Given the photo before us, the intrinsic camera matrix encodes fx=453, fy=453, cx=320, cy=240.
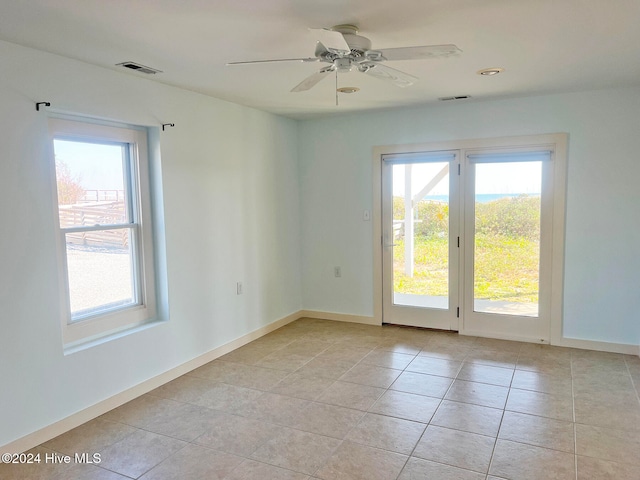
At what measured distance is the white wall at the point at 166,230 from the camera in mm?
2590

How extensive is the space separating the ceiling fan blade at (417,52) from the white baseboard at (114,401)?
110 inches

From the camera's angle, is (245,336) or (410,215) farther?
(410,215)

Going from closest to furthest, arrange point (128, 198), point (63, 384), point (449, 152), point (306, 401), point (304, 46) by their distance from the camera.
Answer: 1. point (304, 46)
2. point (63, 384)
3. point (306, 401)
4. point (128, 198)
5. point (449, 152)

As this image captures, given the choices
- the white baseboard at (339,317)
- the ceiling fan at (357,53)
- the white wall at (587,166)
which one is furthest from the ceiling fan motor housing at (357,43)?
the white baseboard at (339,317)

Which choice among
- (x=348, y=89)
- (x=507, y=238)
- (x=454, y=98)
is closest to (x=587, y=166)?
(x=507, y=238)

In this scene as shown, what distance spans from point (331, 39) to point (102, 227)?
2165 millimetres

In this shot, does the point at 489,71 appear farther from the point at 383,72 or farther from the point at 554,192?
the point at 554,192

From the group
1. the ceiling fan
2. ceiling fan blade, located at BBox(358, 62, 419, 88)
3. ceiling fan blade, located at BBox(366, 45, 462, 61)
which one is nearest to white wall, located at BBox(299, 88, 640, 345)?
ceiling fan blade, located at BBox(358, 62, 419, 88)

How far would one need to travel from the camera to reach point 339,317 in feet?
17.4

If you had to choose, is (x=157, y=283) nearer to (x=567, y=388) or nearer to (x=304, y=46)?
(x=304, y=46)

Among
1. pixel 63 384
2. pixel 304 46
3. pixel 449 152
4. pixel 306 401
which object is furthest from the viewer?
pixel 449 152

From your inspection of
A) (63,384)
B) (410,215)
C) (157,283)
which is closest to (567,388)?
(410,215)

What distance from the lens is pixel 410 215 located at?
486 cm

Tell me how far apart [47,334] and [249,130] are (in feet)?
8.58
